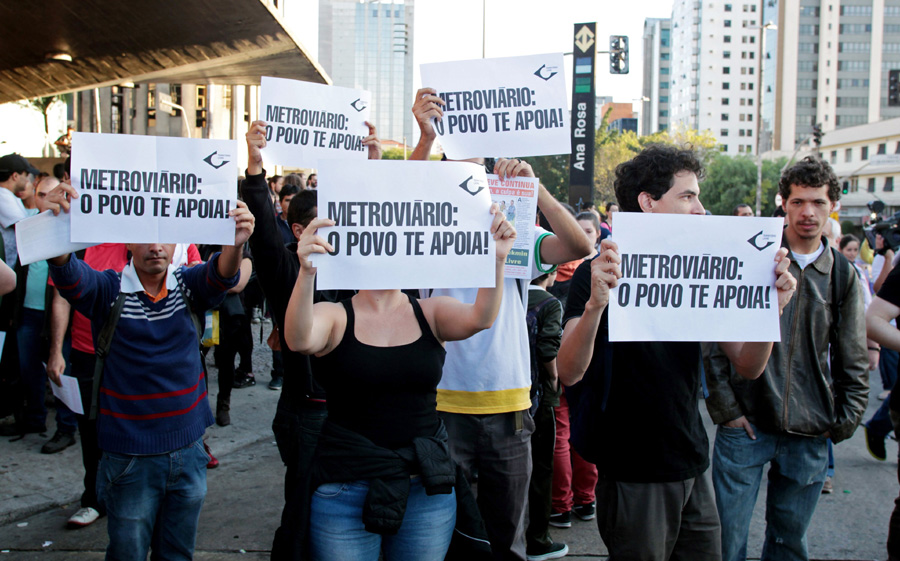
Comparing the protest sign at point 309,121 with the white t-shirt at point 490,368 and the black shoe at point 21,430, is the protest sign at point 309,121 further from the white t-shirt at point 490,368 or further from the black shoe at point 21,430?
the black shoe at point 21,430

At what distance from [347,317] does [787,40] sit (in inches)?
5009

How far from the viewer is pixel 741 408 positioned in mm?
3279

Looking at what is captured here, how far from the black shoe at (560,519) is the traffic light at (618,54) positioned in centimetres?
1789

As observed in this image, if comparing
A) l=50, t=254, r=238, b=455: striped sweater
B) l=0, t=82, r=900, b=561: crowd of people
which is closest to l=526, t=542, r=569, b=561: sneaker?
l=0, t=82, r=900, b=561: crowd of people

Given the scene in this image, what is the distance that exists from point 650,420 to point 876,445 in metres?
3.71

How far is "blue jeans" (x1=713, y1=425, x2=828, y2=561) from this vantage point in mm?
3227

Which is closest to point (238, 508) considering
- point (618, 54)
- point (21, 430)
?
point (21, 430)

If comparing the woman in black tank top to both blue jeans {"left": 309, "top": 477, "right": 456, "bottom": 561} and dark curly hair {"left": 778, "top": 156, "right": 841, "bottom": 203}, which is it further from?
dark curly hair {"left": 778, "top": 156, "right": 841, "bottom": 203}

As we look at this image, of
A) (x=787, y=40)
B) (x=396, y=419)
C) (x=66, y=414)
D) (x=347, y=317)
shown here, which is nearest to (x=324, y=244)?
(x=347, y=317)

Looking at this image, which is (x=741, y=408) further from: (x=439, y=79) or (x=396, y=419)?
(x=439, y=79)

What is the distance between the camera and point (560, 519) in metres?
4.78

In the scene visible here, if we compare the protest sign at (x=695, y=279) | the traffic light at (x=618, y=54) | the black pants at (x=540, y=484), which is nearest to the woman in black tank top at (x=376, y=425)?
the protest sign at (x=695, y=279)

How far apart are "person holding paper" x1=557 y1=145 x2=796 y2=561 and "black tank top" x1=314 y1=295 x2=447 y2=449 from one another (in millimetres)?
562

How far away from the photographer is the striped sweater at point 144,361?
311 centimetres
